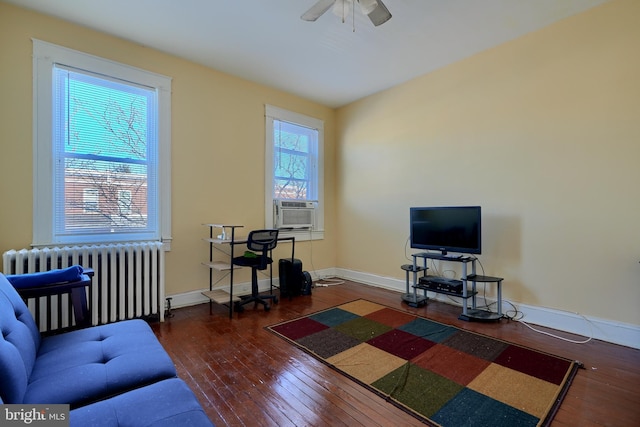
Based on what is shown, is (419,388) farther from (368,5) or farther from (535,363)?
(368,5)

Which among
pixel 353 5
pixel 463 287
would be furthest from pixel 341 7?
pixel 463 287

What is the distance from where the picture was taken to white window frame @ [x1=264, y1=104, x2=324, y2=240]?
14.3 ft

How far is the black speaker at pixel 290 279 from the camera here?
4082 mm

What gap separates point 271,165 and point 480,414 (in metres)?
3.73

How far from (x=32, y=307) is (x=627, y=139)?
18.0 ft

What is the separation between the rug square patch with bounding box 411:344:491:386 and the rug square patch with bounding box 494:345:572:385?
0.19m

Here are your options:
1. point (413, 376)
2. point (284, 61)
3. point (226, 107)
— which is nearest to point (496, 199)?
point (413, 376)

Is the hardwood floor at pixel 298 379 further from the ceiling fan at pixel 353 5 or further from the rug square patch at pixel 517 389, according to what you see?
the ceiling fan at pixel 353 5

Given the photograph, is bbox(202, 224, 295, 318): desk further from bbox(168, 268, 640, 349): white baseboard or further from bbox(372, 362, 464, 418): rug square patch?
bbox(372, 362, 464, 418): rug square patch

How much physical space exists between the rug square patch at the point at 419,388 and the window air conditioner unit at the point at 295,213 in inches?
111

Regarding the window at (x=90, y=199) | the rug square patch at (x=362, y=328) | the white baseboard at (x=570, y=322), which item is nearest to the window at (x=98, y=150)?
the window at (x=90, y=199)

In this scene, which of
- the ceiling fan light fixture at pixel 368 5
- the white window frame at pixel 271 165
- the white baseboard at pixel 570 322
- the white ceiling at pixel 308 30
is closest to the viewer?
the ceiling fan light fixture at pixel 368 5

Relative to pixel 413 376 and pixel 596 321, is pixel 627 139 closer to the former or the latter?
pixel 596 321

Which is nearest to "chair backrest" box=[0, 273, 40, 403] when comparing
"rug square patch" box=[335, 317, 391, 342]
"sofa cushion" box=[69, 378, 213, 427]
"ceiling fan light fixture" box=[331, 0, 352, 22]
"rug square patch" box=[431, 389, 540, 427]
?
"sofa cushion" box=[69, 378, 213, 427]
